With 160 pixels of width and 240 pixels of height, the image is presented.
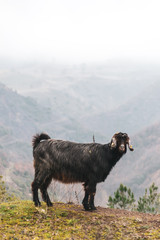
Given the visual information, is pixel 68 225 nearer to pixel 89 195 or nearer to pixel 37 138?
pixel 89 195

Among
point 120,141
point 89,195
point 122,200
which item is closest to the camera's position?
point 120,141

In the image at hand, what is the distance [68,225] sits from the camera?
10.4m

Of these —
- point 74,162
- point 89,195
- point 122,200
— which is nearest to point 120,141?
point 74,162

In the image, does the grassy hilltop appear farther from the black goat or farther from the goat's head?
the goat's head

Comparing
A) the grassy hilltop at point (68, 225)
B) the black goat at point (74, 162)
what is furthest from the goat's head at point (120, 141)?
the grassy hilltop at point (68, 225)

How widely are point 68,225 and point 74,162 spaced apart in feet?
9.34

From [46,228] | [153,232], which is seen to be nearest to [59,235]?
[46,228]

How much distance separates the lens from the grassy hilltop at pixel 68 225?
30.8 ft

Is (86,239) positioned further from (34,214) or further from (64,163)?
(64,163)

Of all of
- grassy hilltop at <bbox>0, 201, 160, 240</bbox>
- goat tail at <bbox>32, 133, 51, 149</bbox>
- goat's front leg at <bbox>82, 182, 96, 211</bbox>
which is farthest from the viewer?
goat tail at <bbox>32, 133, 51, 149</bbox>

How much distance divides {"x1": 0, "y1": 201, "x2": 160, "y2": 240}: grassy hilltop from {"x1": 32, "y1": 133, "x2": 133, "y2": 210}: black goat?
1.30 m

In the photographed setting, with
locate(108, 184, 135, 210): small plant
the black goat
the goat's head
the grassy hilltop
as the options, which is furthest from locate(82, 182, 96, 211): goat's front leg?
locate(108, 184, 135, 210): small plant

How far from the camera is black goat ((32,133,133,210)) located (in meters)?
12.5

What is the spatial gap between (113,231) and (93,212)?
276 cm
